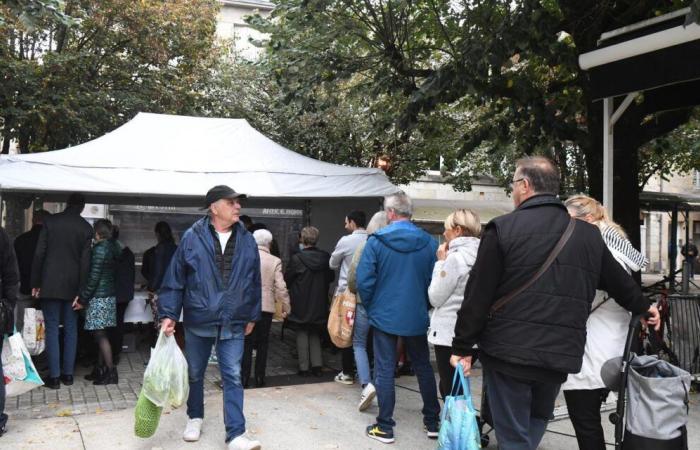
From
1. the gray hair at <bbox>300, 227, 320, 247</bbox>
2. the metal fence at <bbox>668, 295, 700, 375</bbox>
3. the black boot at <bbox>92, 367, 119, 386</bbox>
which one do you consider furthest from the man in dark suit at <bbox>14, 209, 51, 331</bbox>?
the metal fence at <bbox>668, 295, 700, 375</bbox>

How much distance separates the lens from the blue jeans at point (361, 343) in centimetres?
552

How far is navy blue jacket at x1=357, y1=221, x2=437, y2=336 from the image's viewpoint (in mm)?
4582

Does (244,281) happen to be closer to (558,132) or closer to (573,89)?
(558,132)

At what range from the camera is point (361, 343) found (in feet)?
18.4

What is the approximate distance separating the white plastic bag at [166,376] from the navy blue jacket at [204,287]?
210 millimetres

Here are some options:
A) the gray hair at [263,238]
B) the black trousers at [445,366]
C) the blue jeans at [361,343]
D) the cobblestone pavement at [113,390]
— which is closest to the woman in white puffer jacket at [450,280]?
the black trousers at [445,366]

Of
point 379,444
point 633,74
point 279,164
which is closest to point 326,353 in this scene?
point 279,164

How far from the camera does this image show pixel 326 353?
8.23 meters

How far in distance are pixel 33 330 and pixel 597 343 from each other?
17.0ft

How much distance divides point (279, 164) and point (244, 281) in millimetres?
3757

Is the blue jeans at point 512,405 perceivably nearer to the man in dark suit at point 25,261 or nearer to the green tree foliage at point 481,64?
the green tree foliage at point 481,64

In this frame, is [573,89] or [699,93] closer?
[699,93]

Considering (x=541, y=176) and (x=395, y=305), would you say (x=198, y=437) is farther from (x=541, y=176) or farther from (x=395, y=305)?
(x=541, y=176)

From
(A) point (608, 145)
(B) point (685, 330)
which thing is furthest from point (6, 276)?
(B) point (685, 330)
